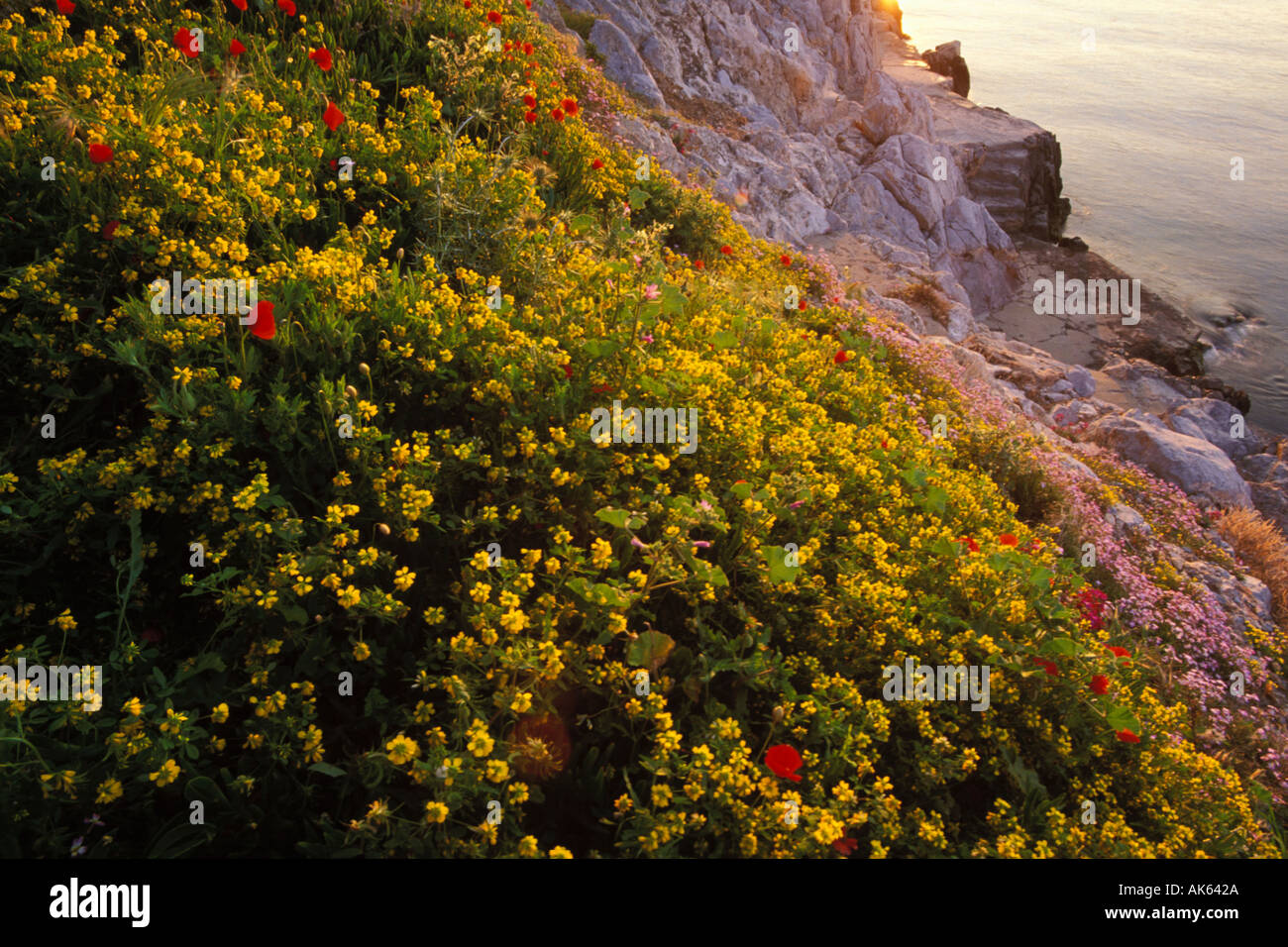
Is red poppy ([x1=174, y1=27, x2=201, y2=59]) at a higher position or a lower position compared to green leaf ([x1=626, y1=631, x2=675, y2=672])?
higher

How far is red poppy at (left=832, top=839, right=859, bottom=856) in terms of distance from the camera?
2.79m

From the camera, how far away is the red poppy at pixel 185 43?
5.19 meters

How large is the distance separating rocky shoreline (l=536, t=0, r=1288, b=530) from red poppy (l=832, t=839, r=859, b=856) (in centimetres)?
1088

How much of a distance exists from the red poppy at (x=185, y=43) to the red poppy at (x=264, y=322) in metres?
3.51

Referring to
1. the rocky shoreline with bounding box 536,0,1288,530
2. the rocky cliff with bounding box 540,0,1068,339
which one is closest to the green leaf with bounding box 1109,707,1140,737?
the rocky shoreline with bounding box 536,0,1288,530

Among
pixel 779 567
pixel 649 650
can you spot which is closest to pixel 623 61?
pixel 779 567

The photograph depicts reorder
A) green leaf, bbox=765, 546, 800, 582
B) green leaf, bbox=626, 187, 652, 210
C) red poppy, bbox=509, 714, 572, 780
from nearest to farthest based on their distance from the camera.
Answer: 1. red poppy, bbox=509, 714, 572, 780
2. green leaf, bbox=765, 546, 800, 582
3. green leaf, bbox=626, 187, 652, 210

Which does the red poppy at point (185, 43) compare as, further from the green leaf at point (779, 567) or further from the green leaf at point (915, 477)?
the green leaf at point (915, 477)

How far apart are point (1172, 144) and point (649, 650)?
327 feet

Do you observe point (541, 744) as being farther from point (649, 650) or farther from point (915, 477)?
point (915, 477)

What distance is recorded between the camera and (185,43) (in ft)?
17.3

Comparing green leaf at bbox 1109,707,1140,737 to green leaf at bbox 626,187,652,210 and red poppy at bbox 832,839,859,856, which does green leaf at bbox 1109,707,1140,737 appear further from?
green leaf at bbox 626,187,652,210
